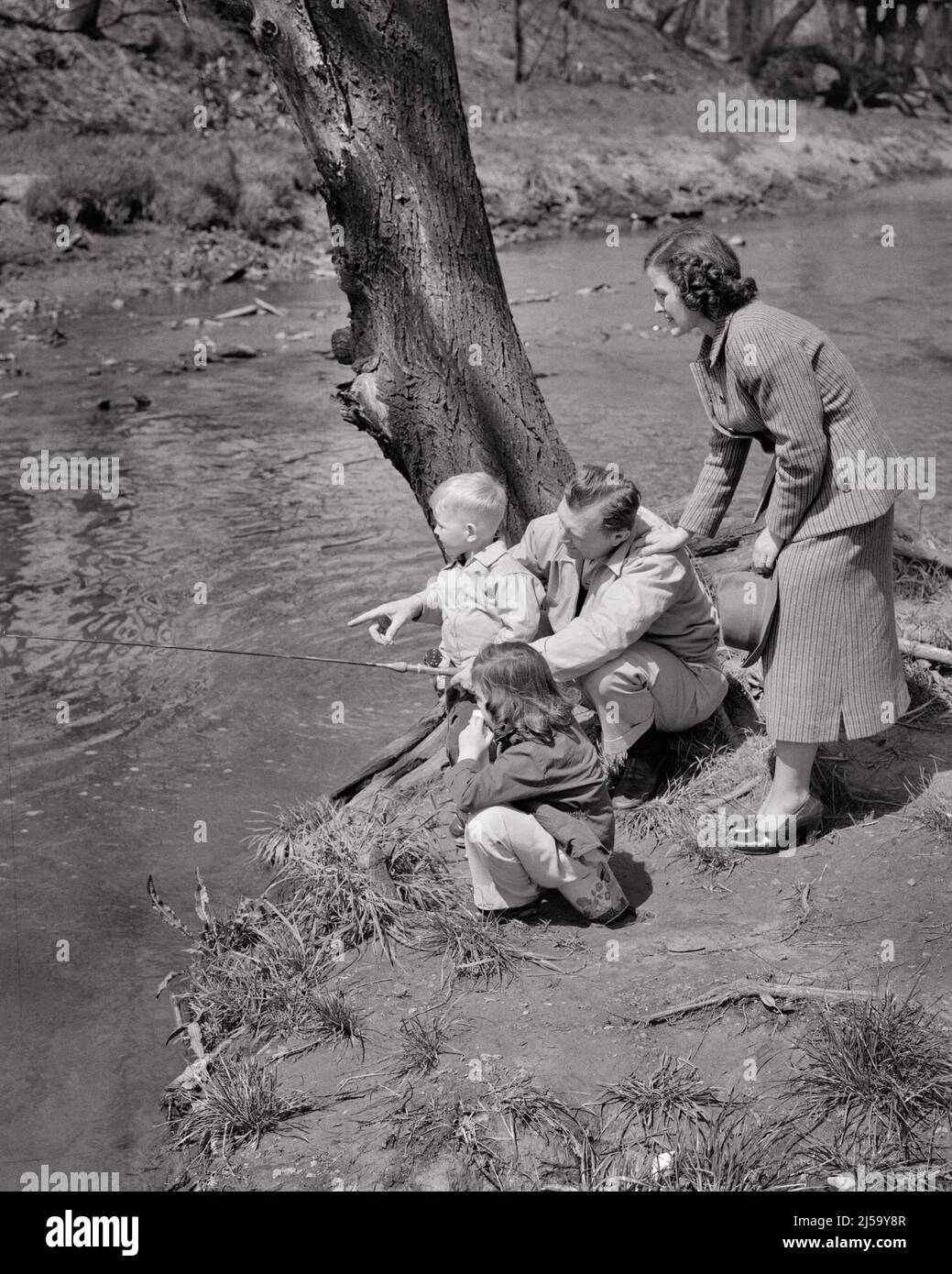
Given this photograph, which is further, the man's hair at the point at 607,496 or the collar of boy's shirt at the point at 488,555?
the collar of boy's shirt at the point at 488,555

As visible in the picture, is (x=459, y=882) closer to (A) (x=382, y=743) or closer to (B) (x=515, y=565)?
(B) (x=515, y=565)

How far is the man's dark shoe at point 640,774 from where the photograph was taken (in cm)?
453

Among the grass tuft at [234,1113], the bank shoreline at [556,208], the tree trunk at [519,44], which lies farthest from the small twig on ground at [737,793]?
the tree trunk at [519,44]

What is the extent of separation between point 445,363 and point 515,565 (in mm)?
888

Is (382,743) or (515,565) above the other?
(515,565)

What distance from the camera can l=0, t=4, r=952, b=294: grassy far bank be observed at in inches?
668

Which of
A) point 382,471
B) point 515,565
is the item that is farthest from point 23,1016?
point 382,471

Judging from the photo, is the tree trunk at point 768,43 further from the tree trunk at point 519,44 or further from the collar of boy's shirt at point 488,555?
the collar of boy's shirt at point 488,555

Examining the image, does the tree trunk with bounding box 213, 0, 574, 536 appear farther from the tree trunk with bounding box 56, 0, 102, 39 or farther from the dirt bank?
the tree trunk with bounding box 56, 0, 102, 39

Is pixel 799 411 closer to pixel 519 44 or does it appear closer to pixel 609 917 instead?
pixel 609 917

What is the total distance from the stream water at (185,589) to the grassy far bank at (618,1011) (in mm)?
328

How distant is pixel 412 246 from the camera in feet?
16.0

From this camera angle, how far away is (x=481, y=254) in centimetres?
500

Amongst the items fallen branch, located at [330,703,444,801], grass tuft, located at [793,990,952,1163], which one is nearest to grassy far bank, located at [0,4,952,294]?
fallen branch, located at [330,703,444,801]
